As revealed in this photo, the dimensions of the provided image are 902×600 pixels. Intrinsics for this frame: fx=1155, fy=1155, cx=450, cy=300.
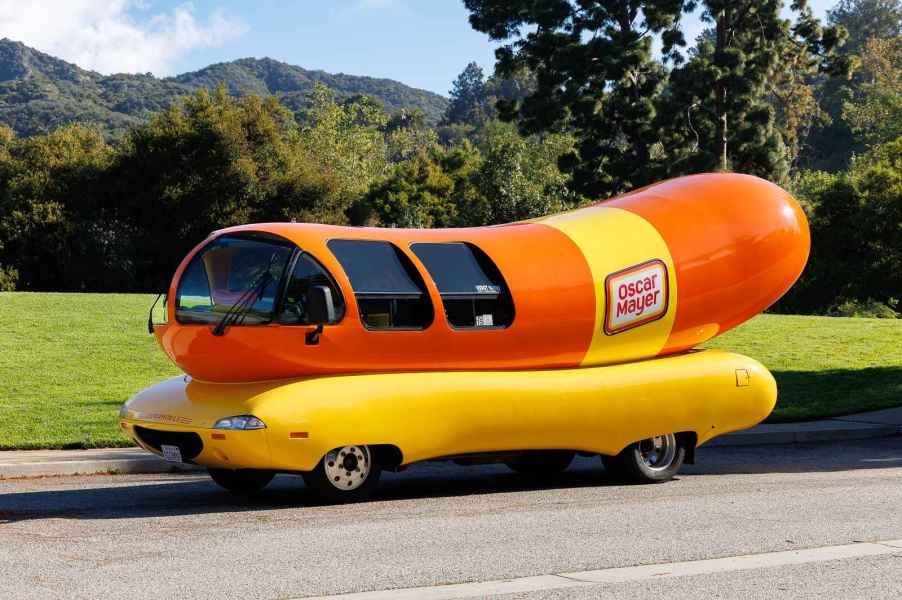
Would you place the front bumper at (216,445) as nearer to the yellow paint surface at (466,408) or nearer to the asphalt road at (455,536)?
the yellow paint surface at (466,408)

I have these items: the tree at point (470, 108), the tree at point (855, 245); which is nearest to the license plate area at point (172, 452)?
the tree at point (855, 245)

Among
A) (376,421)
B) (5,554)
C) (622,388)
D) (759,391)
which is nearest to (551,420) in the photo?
(622,388)

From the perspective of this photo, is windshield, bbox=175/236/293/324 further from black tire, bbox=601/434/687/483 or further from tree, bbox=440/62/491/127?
tree, bbox=440/62/491/127

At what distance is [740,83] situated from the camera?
40125mm

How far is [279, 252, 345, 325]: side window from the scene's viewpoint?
32.6 feet

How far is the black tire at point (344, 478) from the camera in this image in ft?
32.6

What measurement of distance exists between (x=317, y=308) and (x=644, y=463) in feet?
12.9

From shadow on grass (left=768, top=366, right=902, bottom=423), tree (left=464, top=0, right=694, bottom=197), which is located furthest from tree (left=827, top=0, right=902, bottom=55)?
shadow on grass (left=768, top=366, right=902, bottom=423)

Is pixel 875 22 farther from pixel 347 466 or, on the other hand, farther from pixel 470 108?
pixel 347 466

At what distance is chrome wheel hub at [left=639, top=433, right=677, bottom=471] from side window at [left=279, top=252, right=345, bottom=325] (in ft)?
12.0

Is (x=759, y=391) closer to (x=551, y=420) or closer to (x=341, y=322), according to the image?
(x=551, y=420)

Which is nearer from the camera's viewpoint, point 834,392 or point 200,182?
point 834,392

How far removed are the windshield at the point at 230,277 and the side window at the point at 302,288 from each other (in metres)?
0.10

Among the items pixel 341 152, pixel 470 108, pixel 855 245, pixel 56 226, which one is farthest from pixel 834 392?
pixel 470 108
